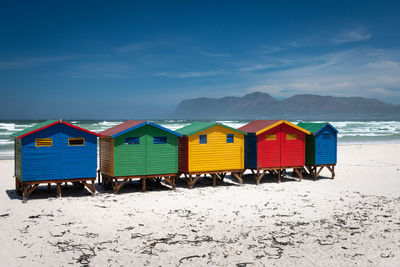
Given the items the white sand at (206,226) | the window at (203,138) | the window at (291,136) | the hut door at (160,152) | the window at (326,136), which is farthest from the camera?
the window at (326,136)

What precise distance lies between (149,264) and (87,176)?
26.0 feet

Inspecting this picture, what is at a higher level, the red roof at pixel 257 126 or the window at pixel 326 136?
the red roof at pixel 257 126

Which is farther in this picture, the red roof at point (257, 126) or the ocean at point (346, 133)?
the ocean at point (346, 133)

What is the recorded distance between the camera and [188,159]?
18062 mm

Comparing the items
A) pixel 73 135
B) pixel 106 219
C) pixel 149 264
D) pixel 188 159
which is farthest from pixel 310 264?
pixel 73 135

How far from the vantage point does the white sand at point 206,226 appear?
9.61 meters

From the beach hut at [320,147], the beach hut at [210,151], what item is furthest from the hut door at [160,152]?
the beach hut at [320,147]

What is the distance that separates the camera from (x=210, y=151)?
61.0ft

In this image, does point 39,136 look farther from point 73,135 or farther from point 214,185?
point 214,185

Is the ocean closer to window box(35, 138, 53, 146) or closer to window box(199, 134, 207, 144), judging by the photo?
window box(35, 138, 53, 146)

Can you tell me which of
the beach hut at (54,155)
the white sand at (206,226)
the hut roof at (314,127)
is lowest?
the white sand at (206,226)

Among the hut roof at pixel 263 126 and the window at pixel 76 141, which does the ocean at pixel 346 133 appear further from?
the hut roof at pixel 263 126

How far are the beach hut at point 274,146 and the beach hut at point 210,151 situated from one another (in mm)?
806

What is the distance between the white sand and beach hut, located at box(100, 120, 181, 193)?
0.93 m
